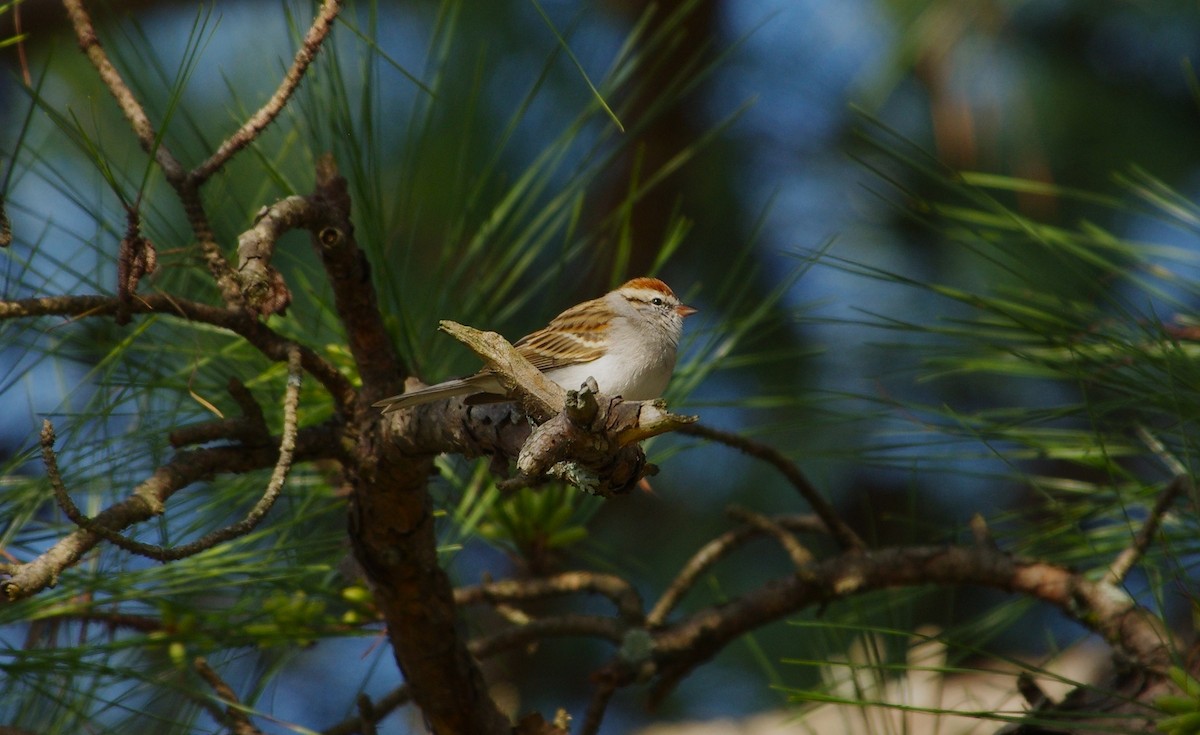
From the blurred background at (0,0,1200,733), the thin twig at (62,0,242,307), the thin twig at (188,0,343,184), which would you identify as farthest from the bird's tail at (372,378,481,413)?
the blurred background at (0,0,1200,733)

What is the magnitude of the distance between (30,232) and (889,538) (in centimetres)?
239

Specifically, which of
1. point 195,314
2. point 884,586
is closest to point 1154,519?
point 884,586

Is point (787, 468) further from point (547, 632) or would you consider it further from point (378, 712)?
point (378, 712)

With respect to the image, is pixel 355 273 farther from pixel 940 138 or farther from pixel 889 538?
pixel 889 538

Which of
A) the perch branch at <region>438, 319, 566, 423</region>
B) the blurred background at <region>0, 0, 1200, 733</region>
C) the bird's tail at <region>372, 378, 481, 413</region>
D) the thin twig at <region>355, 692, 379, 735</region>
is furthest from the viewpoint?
the blurred background at <region>0, 0, 1200, 733</region>

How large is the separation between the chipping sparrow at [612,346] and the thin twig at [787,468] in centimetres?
19

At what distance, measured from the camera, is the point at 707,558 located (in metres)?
1.80

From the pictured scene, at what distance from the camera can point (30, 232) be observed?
2553 mm

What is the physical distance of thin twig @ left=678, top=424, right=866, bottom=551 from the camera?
154 cm

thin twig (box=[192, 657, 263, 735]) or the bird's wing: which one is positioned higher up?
the bird's wing

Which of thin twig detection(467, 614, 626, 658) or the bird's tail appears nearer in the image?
the bird's tail

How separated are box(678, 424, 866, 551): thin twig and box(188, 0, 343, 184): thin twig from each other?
65 centimetres

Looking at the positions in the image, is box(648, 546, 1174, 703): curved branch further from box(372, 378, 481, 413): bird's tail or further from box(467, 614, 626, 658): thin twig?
box(372, 378, 481, 413): bird's tail

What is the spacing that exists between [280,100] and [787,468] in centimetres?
92
